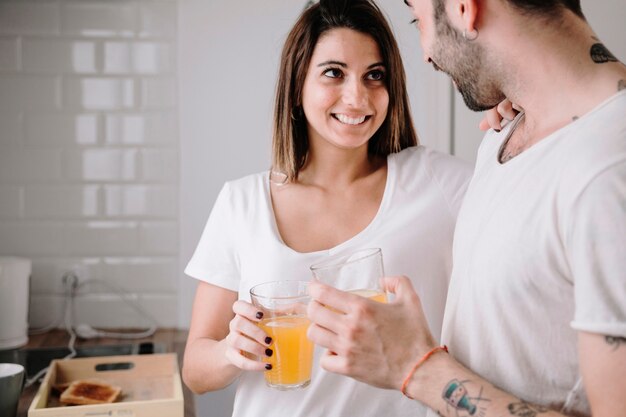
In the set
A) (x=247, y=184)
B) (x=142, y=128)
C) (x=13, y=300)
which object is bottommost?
(x=13, y=300)

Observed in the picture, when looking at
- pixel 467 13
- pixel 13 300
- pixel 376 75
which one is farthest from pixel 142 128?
pixel 467 13

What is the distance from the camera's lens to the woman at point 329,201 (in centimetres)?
137

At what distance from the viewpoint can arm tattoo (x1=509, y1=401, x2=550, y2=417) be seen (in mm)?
826

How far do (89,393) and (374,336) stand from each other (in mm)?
1115

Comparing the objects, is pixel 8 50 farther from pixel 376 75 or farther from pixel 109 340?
pixel 376 75

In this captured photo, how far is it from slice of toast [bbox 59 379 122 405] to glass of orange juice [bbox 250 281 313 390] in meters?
0.79

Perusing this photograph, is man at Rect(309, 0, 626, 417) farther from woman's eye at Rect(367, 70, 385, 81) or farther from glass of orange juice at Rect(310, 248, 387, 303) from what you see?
woman's eye at Rect(367, 70, 385, 81)

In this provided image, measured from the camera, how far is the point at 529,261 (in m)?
0.84

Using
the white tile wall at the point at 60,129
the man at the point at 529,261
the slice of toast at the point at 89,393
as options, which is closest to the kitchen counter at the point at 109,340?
the slice of toast at the point at 89,393

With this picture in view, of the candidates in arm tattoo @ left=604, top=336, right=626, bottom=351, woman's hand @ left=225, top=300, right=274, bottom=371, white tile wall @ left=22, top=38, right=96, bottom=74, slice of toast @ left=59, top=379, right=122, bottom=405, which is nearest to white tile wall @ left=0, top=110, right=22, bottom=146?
white tile wall @ left=22, top=38, right=96, bottom=74

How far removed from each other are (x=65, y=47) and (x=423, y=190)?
1563 mm

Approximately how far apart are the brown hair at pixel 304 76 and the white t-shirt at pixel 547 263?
1.80 feet

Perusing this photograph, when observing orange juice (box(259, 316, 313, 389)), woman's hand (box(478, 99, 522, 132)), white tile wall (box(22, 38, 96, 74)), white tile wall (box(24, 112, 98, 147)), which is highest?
white tile wall (box(22, 38, 96, 74))

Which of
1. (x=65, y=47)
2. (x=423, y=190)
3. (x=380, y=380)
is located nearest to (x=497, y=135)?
(x=423, y=190)
